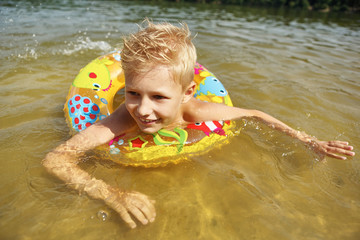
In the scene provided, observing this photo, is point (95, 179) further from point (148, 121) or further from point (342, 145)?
point (342, 145)

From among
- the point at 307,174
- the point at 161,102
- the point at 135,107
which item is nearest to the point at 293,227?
the point at 307,174

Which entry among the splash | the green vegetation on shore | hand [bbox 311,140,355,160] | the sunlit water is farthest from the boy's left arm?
the green vegetation on shore

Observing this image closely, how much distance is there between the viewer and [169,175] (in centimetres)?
218

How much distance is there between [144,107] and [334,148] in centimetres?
164

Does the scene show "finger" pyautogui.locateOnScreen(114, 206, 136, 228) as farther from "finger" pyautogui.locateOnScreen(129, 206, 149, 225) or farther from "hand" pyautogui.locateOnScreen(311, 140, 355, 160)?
"hand" pyautogui.locateOnScreen(311, 140, 355, 160)

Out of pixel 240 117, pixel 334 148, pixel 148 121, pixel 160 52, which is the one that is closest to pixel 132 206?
pixel 148 121

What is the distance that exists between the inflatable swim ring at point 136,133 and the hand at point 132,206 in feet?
1.44

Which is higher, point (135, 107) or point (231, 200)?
point (135, 107)

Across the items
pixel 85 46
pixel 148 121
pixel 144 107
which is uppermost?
pixel 144 107

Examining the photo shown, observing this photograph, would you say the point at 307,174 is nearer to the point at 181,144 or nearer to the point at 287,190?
the point at 287,190

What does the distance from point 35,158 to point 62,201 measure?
652 millimetres

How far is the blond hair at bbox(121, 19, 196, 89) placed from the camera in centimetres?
189

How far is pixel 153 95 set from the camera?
6.30 feet

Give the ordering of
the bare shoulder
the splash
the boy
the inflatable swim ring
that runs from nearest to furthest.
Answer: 1. the boy
2. the inflatable swim ring
3. the bare shoulder
4. the splash
